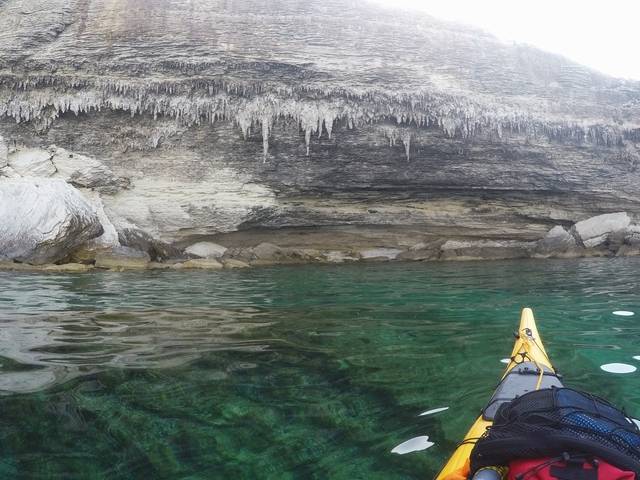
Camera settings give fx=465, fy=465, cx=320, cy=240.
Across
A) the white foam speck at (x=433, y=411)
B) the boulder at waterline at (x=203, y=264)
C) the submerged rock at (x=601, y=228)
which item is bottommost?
the boulder at waterline at (x=203, y=264)

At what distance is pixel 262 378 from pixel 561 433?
2729 millimetres

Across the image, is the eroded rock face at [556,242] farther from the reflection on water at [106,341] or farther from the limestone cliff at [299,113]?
the reflection on water at [106,341]

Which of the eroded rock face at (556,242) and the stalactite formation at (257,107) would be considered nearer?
the stalactite formation at (257,107)

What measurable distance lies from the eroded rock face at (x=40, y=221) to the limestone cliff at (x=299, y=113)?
88.4 inches

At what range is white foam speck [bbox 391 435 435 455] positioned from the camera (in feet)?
9.89

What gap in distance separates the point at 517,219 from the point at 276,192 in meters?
11.7

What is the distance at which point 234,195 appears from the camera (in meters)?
19.7

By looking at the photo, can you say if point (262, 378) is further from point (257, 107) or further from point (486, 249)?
point (486, 249)

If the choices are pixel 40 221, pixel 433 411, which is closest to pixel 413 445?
pixel 433 411

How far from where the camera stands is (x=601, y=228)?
2228 centimetres

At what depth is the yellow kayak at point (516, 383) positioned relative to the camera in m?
2.52

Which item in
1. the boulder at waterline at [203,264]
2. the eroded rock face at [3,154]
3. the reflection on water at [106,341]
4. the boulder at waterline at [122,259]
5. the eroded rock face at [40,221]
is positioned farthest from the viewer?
the eroded rock face at [3,154]

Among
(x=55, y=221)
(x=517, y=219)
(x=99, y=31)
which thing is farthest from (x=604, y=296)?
(x=99, y=31)

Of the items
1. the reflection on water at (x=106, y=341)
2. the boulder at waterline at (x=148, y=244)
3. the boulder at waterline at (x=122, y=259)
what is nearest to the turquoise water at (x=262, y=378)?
the reflection on water at (x=106, y=341)
